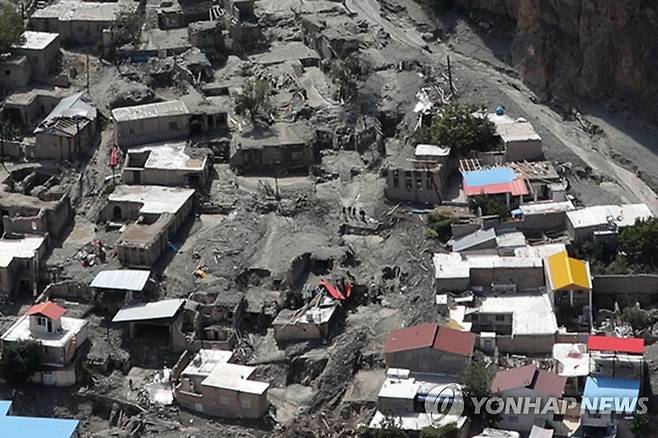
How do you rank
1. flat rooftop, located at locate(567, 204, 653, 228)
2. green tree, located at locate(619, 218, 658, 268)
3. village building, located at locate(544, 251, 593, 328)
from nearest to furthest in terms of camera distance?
1. village building, located at locate(544, 251, 593, 328)
2. green tree, located at locate(619, 218, 658, 268)
3. flat rooftop, located at locate(567, 204, 653, 228)

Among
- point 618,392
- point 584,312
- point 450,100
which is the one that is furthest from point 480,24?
point 618,392

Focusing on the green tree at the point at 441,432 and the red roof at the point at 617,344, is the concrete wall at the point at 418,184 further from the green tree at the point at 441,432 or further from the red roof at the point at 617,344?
the green tree at the point at 441,432

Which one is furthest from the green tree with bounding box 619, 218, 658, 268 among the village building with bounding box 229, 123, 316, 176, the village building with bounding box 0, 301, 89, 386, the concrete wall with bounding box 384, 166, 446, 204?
the village building with bounding box 0, 301, 89, 386

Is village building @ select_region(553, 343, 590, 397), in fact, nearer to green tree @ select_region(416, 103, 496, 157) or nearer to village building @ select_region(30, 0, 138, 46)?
Answer: green tree @ select_region(416, 103, 496, 157)

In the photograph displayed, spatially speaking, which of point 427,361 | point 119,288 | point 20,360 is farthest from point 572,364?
point 20,360

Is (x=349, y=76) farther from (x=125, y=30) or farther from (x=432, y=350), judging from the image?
(x=432, y=350)

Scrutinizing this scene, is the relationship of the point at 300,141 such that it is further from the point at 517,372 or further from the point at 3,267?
the point at 517,372

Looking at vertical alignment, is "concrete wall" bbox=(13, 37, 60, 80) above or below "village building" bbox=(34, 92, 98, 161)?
above
